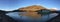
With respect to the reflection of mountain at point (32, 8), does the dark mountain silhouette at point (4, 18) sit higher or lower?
lower

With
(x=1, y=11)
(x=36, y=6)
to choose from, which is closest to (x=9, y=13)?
(x=1, y=11)

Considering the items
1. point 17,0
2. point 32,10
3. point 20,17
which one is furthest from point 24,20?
point 17,0

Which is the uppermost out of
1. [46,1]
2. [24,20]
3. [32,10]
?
[46,1]

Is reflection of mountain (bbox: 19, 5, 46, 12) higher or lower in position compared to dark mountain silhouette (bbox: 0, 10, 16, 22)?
higher

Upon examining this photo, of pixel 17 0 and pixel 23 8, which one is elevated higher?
pixel 17 0

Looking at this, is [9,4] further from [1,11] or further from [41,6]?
[41,6]

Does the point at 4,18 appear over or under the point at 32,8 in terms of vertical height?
under

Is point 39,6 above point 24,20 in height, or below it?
above

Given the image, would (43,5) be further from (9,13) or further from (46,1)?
(9,13)
